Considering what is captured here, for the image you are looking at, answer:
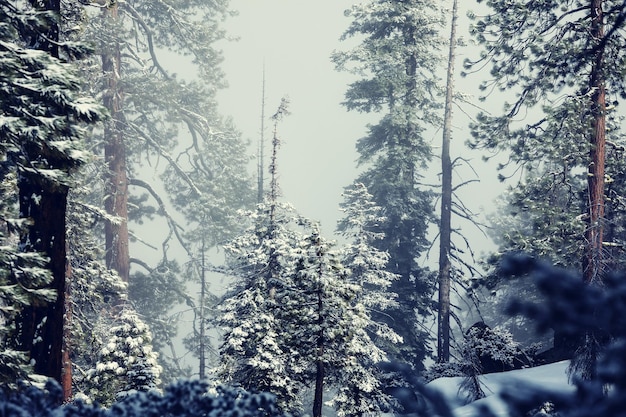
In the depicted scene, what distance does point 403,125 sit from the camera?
2319cm

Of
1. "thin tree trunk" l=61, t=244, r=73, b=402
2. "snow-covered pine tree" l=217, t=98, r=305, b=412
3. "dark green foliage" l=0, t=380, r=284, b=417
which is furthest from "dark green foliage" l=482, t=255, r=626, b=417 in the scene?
"thin tree trunk" l=61, t=244, r=73, b=402

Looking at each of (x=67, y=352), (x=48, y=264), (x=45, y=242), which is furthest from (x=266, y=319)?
(x=45, y=242)

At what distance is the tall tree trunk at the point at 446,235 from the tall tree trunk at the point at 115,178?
1432cm

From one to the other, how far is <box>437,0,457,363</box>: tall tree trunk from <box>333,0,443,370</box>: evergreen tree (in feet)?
5.33

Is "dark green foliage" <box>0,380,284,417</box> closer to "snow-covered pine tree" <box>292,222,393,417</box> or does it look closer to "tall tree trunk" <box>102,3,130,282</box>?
"snow-covered pine tree" <box>292,222,393,417</box>

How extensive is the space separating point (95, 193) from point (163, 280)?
591 cm

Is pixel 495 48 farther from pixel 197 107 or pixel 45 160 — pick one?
pixel 197 107

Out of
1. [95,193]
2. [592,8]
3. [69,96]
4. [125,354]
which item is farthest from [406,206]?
[69,96]

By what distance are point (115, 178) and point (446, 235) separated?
15472mm

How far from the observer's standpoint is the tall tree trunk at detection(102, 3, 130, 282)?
22.4 m

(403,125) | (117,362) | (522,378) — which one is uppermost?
(403,125)

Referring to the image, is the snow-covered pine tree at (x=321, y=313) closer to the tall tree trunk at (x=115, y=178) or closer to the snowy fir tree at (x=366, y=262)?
the snowy fir tree at (x=366, y=262)

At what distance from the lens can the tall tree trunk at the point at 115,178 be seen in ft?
73.5

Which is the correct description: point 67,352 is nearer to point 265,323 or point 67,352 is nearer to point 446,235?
point 265,323
